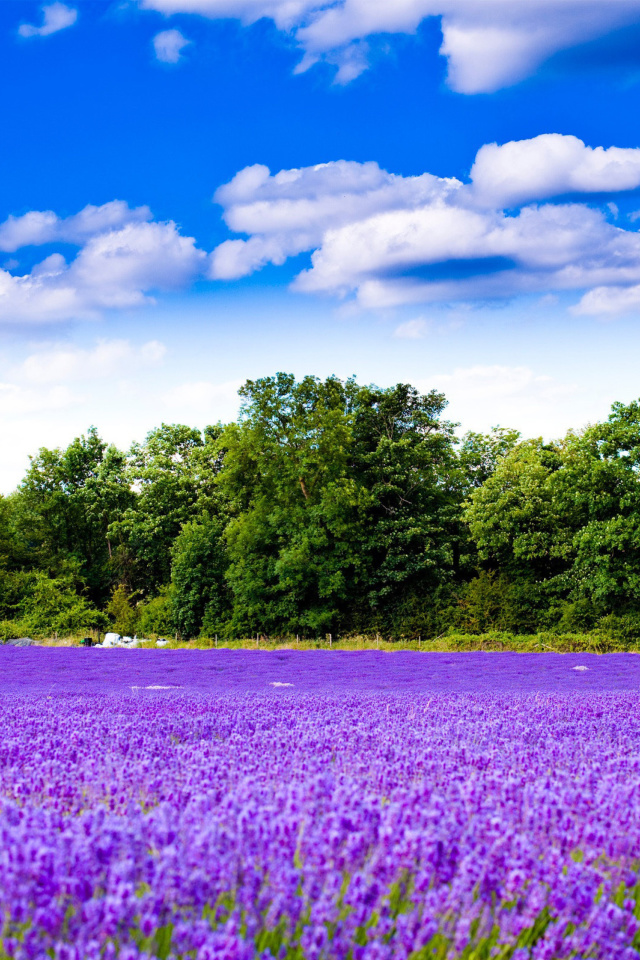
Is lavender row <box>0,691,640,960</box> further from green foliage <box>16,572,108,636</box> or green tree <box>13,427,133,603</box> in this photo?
green tree <box>13,427,133,603</box>

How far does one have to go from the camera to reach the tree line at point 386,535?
96.9 feet

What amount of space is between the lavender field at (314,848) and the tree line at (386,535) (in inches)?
1018

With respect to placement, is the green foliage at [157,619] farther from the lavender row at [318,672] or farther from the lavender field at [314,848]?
the lavender field at [314,848]

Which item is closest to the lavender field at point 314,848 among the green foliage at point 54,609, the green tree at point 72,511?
the green foliage at point 54,609

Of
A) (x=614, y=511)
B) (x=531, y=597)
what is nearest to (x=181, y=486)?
(x=531, y=597)

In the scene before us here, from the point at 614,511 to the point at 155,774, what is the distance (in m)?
28.5

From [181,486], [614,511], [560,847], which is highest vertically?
[181,486]

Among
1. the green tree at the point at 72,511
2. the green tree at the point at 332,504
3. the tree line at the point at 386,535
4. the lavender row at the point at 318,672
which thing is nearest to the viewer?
the lavender row at the point at 318,672

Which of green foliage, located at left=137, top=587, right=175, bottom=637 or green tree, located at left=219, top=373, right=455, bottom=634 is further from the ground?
green tree, located at left=219, top=373, right=455, bottom=634

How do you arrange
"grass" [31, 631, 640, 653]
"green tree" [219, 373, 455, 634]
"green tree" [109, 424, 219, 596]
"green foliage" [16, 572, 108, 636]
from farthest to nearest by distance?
"green tree" [109, 424, 219, 596] → "green foliage" [16, 572, 108, 636] → "green tree" [219, 373, 455, 634] → "grass" [31, 631, 640, 653]

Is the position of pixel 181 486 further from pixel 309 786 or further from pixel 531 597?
pixel 309 786

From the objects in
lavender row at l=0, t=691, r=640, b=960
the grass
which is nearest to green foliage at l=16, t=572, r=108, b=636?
the grass

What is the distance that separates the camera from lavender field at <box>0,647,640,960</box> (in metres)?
1.92

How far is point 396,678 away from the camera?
16.4m
